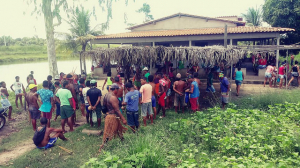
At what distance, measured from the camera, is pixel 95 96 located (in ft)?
19.8

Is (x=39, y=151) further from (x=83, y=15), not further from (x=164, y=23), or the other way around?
(x=83, y=15)

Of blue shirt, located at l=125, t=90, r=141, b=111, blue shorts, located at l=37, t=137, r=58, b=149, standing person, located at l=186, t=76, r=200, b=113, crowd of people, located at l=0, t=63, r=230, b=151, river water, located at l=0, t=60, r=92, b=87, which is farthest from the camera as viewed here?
river water, located at l=0, t=60, r=92, b=87

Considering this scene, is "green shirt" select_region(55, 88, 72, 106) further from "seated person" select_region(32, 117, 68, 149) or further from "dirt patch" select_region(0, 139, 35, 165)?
"dirt patch" select_region(0, 139, 35, 165)

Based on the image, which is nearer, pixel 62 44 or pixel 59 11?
pixel 59 11

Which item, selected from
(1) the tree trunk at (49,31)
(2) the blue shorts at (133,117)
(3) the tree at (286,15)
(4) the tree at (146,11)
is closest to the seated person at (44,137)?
(2) the blue shorts at (133,117)

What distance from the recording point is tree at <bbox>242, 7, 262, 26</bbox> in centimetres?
2533

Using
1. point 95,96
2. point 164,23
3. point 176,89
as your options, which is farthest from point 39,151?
point 164,23

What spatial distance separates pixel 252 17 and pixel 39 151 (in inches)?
1070

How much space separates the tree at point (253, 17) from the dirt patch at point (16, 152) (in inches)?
1033

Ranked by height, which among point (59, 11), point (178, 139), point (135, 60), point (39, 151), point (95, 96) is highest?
point (59, 11)

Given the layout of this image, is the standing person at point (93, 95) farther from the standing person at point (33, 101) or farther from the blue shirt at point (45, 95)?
the standing person at point (33, 101)

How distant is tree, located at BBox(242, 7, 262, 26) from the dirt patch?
2624 centimetres

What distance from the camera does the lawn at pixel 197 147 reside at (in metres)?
3.45

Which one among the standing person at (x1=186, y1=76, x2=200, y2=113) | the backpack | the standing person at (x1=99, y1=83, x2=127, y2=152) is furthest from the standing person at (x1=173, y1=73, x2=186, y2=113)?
the backpack
